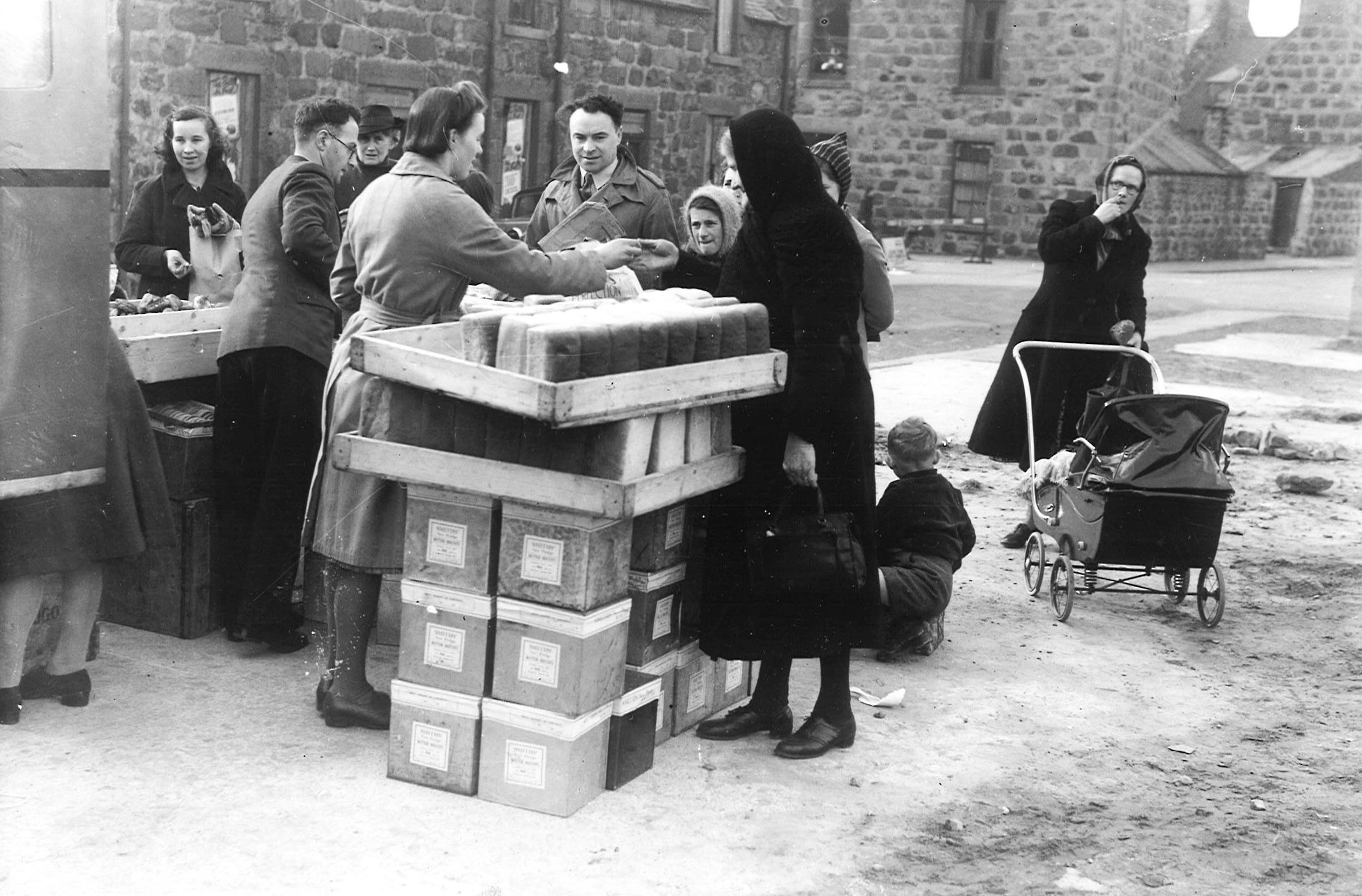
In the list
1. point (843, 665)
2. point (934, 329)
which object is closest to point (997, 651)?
point (843, 665)

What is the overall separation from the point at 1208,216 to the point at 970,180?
539cm

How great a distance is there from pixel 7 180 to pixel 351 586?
1.65 meters

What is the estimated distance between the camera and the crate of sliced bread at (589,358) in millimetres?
4270

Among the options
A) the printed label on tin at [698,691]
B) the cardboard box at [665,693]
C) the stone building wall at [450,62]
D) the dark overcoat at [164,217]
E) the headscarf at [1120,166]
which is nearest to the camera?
the cardboard box at [665,693]

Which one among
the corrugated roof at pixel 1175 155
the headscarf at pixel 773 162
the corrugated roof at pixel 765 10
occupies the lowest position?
the headscarf at pixel 773 162

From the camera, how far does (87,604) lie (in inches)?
214

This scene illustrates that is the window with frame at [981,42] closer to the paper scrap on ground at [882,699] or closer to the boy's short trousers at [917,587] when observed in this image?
the boy's short trousers at [917,587]

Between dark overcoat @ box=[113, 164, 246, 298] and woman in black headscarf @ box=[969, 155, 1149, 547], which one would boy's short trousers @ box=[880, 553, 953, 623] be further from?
dark overcoat @ box=[113, 164, 246, 298]

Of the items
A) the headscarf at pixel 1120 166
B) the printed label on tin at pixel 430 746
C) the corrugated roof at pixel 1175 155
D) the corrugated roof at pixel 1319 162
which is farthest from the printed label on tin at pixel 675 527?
the corrugated roof at pixel 1319 162

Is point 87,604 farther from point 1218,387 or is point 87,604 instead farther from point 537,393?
point 1218,387

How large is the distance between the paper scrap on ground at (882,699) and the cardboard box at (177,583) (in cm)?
258

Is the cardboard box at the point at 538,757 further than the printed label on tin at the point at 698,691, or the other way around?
the printed label on tin at the point at 698,691

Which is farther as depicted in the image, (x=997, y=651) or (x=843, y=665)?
(x=997, y=651)

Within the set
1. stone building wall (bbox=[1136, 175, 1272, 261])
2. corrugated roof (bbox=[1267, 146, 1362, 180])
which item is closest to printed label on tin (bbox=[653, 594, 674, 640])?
stone building wall (bbox=[1136, 175, 1272, 261])
